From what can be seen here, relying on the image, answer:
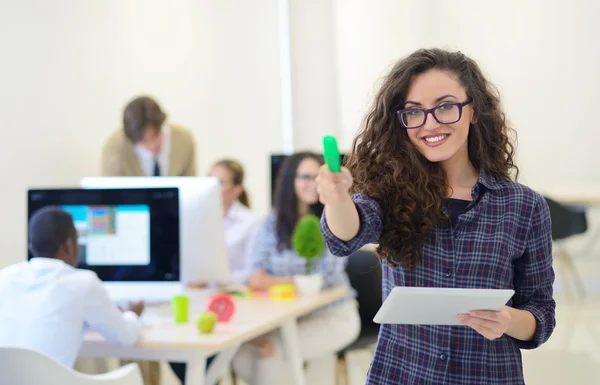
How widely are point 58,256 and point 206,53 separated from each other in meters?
4.02

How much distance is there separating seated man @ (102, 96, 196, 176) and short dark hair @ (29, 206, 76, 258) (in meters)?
1.81

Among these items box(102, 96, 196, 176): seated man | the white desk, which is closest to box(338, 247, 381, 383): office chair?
the white desk

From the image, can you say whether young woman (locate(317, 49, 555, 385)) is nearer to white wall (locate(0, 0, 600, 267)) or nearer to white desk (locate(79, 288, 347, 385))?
white desk (locate(79, 288, 347, 385))

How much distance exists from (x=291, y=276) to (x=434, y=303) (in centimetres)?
258

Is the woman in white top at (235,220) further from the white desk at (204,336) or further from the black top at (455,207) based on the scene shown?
the black top at (455,207)

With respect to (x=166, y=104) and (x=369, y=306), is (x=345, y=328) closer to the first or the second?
(x=369, y=306)

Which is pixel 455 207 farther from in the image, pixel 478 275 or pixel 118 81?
pixel 118 81

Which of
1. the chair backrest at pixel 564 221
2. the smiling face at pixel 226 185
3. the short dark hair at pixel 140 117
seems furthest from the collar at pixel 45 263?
the chair backrest at pixel 564 221

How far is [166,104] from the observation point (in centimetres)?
584

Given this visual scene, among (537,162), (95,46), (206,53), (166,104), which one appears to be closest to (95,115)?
(95,46)

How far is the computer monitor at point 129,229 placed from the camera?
3223 millimetres

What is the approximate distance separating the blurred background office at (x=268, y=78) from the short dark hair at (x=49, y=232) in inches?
64.0

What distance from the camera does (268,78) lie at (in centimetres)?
736

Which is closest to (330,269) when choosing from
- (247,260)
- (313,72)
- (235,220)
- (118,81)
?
(247,260)
